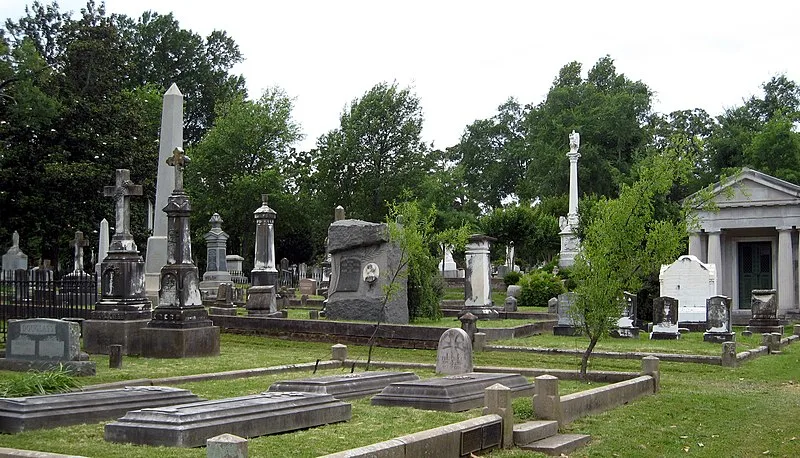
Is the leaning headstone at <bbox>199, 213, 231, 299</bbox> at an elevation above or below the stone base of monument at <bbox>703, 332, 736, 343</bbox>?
above

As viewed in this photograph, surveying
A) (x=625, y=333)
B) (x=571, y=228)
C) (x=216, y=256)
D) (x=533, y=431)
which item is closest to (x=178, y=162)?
(x=625, y=333)

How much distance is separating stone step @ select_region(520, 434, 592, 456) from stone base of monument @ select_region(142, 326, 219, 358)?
10.3 metres

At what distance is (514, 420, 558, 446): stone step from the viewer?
962 centimetres

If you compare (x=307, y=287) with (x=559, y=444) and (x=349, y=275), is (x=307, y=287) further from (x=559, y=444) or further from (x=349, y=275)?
(x=559, y=444)

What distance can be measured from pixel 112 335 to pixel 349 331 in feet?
18.6

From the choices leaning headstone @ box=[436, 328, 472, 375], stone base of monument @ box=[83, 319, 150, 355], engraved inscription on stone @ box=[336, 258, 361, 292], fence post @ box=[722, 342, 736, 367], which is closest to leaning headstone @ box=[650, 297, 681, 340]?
fence post @ box=[722, 342, 736, 367]

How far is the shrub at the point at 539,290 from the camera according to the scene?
39156mm

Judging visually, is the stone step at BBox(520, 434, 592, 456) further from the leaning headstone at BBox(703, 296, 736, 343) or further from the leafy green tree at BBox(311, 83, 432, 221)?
the leafy green tree at BBox(311, 83, 432, 221)

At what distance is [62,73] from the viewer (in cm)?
5066

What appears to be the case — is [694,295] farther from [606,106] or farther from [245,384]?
[606,106]

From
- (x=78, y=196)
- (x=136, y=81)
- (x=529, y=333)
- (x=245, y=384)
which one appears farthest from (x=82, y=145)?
(x=245, y=384)

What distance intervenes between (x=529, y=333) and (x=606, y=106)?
46.7 metres

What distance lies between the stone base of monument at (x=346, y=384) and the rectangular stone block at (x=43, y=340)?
455 cm

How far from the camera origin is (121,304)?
66.0ft
